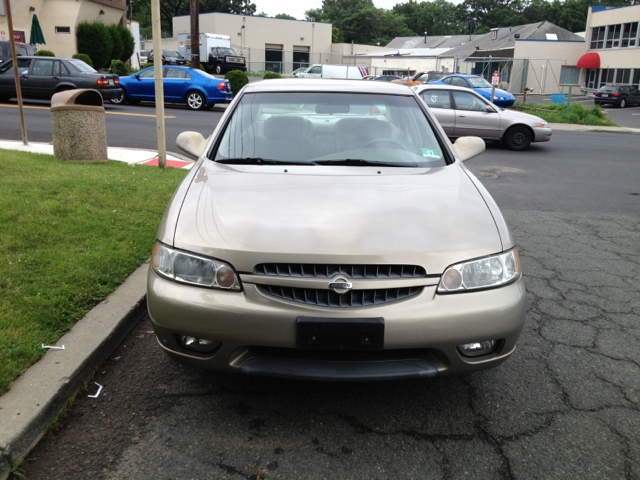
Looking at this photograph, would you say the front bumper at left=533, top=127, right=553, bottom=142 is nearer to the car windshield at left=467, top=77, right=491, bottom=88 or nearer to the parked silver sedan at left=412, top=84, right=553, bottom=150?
the parked silver sedan at left=412, top=84, right=553, bottom=150

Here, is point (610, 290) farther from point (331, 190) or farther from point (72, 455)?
point (72, 455)

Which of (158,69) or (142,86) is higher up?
(158,69)

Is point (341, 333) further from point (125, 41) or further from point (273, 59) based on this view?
point (273, 59)

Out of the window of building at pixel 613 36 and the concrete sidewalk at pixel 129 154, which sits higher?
the window of building at pixel 613 36

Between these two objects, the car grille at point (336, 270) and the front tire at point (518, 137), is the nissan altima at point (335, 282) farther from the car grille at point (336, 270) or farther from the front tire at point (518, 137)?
the front tire at point (518, 137)

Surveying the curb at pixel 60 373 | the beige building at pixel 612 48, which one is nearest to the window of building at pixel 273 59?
the beige building at pixel 612 48

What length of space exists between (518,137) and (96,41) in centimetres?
2720

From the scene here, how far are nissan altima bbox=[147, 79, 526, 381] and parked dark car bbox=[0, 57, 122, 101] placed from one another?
1577 cm

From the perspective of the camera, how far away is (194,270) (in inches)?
97.3

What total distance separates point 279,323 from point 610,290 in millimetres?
3210

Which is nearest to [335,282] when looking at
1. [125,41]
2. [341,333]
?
[341,333]

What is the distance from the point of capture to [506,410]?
2732mm

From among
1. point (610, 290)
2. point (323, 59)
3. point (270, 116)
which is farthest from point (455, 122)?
point (323, 59)

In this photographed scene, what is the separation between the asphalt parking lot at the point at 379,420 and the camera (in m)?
2.29
